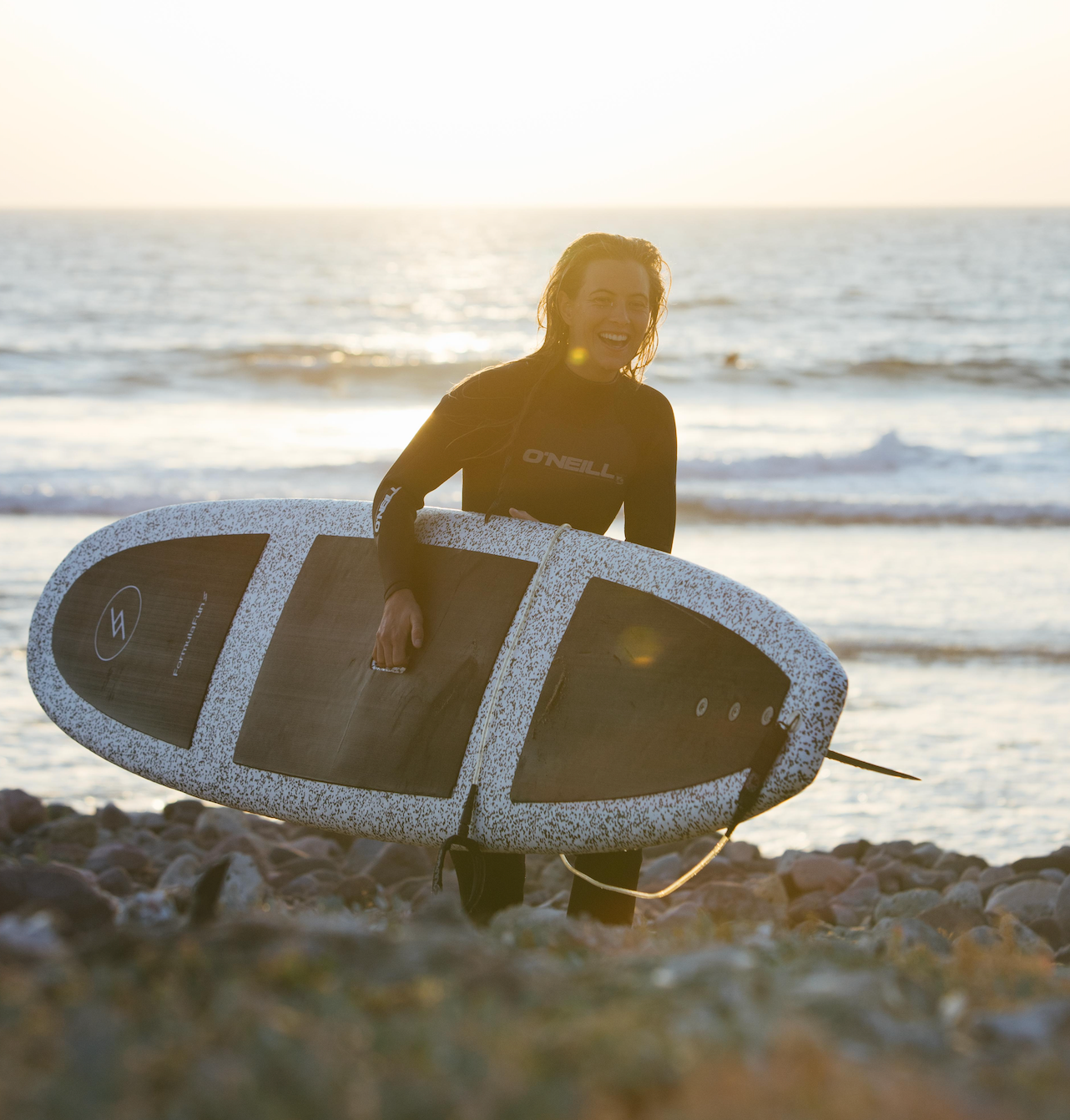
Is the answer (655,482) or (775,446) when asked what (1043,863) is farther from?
(775,446)

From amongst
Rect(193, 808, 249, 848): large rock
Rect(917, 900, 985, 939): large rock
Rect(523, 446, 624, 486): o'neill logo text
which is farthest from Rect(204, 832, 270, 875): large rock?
Rect(917, 900, 985, 939): large rock

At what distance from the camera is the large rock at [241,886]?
109 inches

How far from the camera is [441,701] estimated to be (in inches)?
125

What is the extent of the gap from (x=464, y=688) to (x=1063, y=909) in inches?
81.0

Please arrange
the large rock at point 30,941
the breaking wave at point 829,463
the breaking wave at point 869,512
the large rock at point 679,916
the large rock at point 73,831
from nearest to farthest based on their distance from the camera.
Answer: the large rock at point 30,941 → the large rock at point 679,916 → the large rock at point 73,831 → the breaking wave at point 869,512 → the breaking wave at point 829,463

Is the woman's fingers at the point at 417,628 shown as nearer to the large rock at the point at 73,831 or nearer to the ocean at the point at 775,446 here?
the large rock at the point at 73,831

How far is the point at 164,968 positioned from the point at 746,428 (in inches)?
567

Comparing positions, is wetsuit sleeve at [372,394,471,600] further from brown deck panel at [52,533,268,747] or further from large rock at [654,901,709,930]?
large rock at [654,901,709,930]

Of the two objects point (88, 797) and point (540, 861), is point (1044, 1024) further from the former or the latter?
point (88, 797)

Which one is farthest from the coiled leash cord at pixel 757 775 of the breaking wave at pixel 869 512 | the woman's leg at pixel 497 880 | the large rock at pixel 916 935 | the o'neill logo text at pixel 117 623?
the breaking wave at pixel 869 512

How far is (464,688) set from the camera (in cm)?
317

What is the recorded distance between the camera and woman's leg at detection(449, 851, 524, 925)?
9.64ft

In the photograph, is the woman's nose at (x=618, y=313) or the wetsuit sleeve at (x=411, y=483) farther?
the wetsuit sleeve at (x=411, y=483)

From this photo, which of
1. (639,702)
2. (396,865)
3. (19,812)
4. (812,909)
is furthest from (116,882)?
(812,909)
